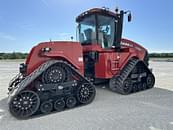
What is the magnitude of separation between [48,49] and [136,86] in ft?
12.5

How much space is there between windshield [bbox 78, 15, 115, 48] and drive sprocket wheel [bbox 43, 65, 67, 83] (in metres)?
2.05

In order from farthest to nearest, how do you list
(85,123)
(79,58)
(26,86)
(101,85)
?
(101,85) < (79,58) < (26,86) < (85,123)

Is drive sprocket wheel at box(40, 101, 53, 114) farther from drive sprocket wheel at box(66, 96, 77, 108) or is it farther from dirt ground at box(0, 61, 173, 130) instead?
drive sprocket wheel at box(66, 96, 77, 108)

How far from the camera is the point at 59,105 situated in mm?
4594

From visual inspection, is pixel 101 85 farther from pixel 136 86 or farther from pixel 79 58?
pixel 79 58

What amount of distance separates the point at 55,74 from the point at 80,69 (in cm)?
98

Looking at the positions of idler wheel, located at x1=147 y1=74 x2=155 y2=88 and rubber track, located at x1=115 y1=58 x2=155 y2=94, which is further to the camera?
idler wheel, located at x1=147 y1=74 x2=155 y2=88

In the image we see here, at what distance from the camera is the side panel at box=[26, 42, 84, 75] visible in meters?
4.82

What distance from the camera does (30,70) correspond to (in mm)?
5008

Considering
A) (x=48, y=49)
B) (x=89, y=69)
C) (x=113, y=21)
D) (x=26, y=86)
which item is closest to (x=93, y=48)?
(x=89, y=69)

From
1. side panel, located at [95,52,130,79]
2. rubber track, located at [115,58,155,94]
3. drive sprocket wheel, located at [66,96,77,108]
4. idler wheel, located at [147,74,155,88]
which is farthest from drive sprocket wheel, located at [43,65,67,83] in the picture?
idler wheel, located at [147,74,155,88]

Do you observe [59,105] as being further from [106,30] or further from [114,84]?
[106,30]

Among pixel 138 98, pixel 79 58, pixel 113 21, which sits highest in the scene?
pixel 113 21

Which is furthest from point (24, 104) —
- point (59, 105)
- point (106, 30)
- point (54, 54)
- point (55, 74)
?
point (106, 30)
